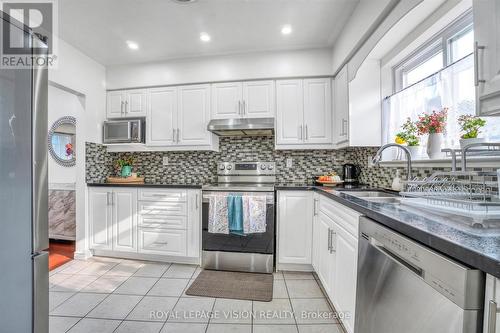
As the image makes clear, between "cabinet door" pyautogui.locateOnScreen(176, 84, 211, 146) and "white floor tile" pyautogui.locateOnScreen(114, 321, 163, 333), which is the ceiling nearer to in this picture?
"cabinet door" pyautogui.locateOnScreen(176, 84, 211, 146)

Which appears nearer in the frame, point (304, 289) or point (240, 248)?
point (304, 289)

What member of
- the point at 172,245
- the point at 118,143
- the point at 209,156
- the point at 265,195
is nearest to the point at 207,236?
the point at 172,245

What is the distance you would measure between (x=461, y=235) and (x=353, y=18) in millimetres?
2078

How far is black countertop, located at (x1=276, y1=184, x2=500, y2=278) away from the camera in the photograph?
594 mm

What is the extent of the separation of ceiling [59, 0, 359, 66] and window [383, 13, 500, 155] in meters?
0.75

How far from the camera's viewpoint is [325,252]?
2.03 metres

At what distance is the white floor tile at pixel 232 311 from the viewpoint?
5.78 feet

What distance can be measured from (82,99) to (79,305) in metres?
2.29

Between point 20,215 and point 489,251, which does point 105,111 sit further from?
point 489,251

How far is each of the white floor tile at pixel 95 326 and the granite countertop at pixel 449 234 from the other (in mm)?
1891

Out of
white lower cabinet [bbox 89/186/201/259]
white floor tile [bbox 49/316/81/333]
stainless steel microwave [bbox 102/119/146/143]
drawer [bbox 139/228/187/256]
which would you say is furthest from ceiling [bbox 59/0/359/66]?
white floor tile [bbox 49/316/81/333]

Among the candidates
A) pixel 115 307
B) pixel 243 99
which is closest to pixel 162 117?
pixel 243 99

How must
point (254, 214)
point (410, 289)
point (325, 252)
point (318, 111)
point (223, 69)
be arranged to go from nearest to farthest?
1. point (410, 289)
2. point (325, 252)
3. point (254, 214)
4. point (318, 111)
5. point (223, 69)

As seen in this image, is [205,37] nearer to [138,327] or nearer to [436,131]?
[436,131]
